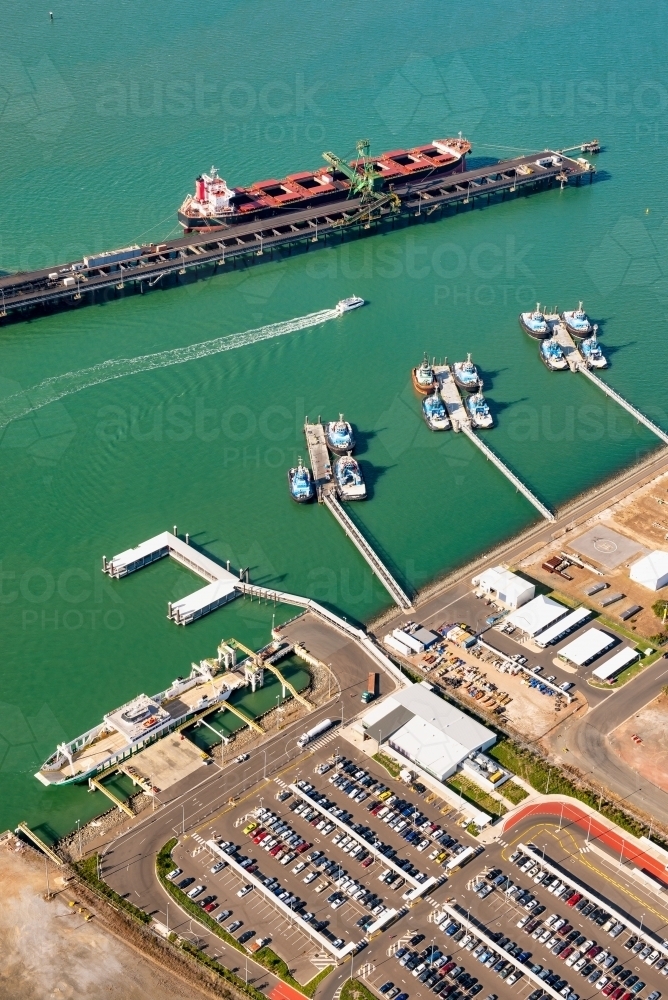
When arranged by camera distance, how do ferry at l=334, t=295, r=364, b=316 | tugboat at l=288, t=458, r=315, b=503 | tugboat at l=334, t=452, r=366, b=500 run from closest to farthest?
tugboat at l=288, t=458, r=315, b=503 < tugboat at l=334, t=452, r=366, b=500 < ferry at l=334, t=295, r=364, b=316

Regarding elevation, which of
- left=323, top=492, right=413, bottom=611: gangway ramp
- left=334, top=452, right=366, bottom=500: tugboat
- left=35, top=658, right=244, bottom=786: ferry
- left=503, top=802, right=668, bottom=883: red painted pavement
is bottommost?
left=503, top=802, right=668, bottom=883: red painted pavement

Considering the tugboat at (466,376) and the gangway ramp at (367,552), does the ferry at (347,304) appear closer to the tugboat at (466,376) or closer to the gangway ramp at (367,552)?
the tugboat at (466,376)

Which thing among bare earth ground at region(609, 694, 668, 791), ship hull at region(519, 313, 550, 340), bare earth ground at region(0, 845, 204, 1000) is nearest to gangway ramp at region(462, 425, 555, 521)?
ship hull at region(519, 313, 550, 340)

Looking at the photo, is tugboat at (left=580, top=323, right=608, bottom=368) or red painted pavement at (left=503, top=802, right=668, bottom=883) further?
tugboat at (left=580, top=323, right=608, bottom=368)

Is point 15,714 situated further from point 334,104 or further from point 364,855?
point 334,104

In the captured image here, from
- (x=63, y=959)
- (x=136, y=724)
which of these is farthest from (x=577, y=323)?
(x=63, y=959)

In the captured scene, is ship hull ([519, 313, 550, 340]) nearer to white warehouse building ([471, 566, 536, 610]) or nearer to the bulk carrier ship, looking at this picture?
the bulk carrier ship

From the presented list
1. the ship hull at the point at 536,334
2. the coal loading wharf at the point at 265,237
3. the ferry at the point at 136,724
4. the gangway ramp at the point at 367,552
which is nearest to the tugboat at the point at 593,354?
the ship hull at the point at 536,334
